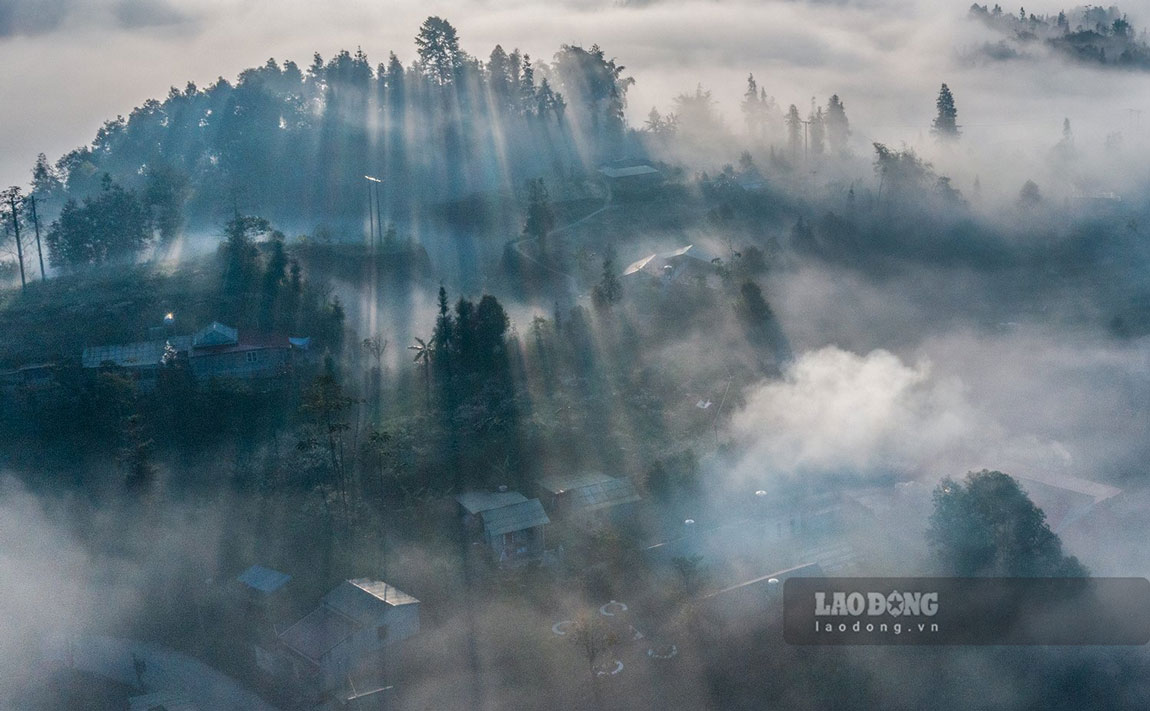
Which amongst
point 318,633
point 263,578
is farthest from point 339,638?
point 263,578

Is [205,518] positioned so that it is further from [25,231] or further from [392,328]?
[25,231]

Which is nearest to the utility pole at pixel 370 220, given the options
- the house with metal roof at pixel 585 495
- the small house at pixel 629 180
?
the small house at pixel 629 180

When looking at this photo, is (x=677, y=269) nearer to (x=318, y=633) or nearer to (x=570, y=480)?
(x=570, y=480)

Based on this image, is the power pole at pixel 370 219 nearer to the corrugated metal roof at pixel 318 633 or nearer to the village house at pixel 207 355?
the village house at pixel 207 355

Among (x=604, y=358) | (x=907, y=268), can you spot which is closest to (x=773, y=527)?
(x=604, y=358)

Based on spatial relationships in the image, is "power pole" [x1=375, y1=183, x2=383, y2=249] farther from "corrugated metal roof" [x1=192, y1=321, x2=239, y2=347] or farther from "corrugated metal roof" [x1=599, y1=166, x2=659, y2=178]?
"corrugated metal roof" [x1=599, y1=166, x2=659, y2=178]

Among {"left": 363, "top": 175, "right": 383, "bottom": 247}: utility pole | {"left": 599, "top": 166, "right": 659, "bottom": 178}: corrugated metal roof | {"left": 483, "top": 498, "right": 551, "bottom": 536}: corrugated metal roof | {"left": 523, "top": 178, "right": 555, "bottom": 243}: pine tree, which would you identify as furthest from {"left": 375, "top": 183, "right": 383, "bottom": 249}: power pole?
{"left": 483, "top": 498, "right": 551, "bottom": 536}: corrugated metal roof
